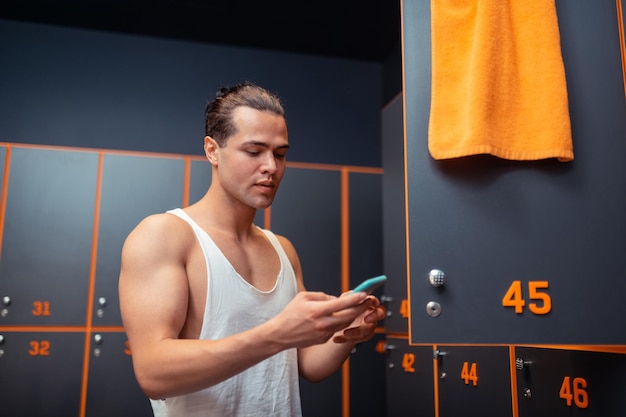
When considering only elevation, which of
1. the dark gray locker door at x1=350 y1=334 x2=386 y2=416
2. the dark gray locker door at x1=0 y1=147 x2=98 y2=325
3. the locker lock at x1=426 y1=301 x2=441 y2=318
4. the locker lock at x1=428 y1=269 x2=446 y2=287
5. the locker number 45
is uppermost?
the dark gray locker door at x1=0 y1=147 x2=98 y2=325

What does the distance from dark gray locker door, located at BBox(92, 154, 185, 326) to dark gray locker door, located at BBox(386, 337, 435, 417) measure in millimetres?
1309

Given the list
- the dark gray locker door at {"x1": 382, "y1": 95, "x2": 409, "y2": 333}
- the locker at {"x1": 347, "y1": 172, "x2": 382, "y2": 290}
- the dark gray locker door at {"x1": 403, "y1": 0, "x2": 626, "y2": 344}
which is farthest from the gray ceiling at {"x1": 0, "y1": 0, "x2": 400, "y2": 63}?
the dark gray locker door at {"x1": 403, "y1": 0, "x2": 626, "y2": 344}

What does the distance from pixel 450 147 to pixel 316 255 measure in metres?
1.81

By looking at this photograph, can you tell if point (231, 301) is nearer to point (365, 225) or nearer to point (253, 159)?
point (253, 159)

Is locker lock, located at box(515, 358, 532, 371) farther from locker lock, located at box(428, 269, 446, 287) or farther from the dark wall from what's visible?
the dark wall

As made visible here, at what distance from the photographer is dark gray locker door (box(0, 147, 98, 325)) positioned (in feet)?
9.02

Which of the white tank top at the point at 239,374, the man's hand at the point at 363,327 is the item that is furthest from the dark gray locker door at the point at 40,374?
the man's hand at the point at 363,327

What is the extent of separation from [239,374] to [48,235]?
68.9 inches

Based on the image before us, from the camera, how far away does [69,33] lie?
374 cm

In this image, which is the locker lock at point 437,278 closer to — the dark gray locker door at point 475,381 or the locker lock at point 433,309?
the locker lock at point 433,309

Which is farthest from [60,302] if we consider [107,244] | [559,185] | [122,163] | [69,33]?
[559,185]

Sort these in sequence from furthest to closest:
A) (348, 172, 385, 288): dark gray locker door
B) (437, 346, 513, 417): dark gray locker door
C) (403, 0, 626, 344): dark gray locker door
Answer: (348, 172, 385, 288): dark gray locker door < (437, 346, 513, 417): dark gray locker door < (403, 0, 626, 344): dark gray locker door

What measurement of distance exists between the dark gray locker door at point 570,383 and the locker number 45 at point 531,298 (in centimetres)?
27

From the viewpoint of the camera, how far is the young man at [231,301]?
3.82 ft
